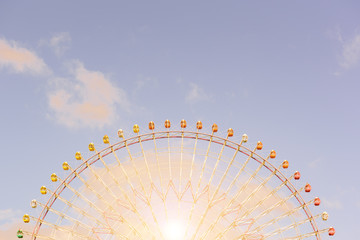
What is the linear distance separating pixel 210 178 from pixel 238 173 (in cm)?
174

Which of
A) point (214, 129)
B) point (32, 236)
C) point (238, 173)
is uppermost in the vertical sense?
point (214, 129)

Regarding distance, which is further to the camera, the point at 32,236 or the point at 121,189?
the point at 121,189

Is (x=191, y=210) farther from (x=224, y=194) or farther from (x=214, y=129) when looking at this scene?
(x=214, y=129)

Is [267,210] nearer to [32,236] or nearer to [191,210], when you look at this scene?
[191,210]

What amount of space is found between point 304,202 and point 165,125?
9.71m

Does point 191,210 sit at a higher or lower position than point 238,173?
lower

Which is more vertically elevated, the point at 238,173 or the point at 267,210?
the point at 238,173

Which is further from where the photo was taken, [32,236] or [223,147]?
[223,147]

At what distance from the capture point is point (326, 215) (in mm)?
28828

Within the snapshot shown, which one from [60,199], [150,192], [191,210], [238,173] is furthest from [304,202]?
[60,199]

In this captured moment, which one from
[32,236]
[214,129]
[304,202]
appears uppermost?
[214,129]

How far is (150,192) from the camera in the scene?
2959 centimetres

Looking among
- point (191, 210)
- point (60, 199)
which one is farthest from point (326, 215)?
point (60, 199)

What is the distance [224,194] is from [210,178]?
1.28 metres
